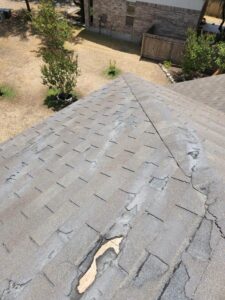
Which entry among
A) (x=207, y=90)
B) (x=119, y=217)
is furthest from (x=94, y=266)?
(x=207, y=90)

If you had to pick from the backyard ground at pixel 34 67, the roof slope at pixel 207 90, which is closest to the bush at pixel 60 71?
the backyard ground at pixel 34 67

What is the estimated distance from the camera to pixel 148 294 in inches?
90.7

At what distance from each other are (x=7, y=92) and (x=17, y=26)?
1139 centimetres

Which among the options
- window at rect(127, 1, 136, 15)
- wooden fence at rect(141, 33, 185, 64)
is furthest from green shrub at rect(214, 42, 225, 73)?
window at rect(127, 1, 136, 15)

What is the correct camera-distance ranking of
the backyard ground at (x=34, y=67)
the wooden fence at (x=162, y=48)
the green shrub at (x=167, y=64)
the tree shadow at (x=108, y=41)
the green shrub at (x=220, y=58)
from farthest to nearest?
the tree shadow at (x=108, y=41) < the green shrub at (x=167, y=64) < the wooden fence at (x=162, y=48) < the green shrub at (x=220, y=58) < the backyard ground at (x=34, y=67)

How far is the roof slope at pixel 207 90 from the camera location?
9.30 metres

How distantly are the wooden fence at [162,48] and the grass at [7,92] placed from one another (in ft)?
34.9

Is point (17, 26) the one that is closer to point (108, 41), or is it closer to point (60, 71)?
point (108, 41)

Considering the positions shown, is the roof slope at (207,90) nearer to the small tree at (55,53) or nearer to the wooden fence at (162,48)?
the small tree at (55,53)

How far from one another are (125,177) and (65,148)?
1.70 m

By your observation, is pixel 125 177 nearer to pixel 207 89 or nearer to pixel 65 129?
pixel 65 129

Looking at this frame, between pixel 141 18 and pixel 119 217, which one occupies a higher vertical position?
pixel 119 217

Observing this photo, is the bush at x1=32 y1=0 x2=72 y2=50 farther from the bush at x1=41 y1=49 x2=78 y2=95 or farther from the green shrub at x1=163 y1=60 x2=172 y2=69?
the green shrub at x1=163 y1=60 x2=172 y2=69

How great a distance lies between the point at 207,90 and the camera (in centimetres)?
1026
